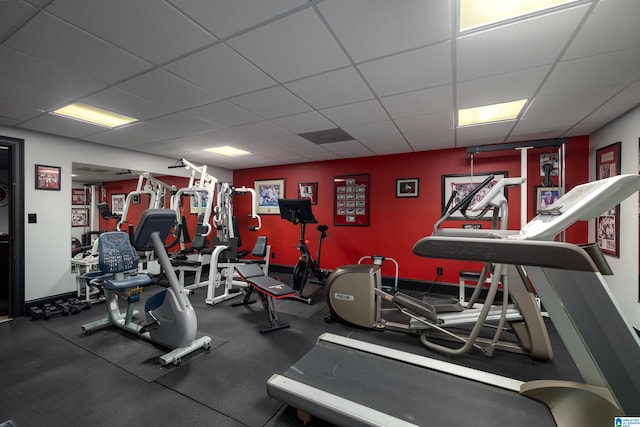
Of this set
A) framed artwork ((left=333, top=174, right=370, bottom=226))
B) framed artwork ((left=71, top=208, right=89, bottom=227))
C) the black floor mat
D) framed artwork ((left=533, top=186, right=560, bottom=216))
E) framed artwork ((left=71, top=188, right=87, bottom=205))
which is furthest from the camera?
framed artwork ((left=71, top=188, right=87, bottom=205))

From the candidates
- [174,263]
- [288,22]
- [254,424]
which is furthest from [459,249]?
[174,263]

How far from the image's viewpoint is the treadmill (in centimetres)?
89

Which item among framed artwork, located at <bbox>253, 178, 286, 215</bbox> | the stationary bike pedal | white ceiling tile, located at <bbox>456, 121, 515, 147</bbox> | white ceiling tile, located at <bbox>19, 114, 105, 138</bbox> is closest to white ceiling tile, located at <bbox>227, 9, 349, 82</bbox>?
white ceiling tile, located at <bbox>456, 121, 515, 147</bbox>

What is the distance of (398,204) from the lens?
4.76m

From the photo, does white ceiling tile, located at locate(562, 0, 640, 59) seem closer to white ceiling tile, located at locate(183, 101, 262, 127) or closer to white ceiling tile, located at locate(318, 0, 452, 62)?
white ceiling tile, located at locate(318, 0, 452, 62)

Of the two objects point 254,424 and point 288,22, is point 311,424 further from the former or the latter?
point 288,22

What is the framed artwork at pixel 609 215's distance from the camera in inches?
115

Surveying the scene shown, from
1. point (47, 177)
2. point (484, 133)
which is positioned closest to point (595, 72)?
A: point (484, 133)

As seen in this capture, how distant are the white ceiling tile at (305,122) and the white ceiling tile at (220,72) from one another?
0.74 m

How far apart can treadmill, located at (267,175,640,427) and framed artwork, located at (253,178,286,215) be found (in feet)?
13.2

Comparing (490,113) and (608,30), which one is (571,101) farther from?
(608,30)

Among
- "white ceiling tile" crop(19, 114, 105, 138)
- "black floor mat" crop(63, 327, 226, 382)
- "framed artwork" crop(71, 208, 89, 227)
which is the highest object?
"white ceiling tile" crop(19, 114, 105, 138)

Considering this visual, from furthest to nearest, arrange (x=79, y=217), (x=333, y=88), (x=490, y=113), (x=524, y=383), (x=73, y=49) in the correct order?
1. (x=79, y=217)
2. (x=490, y=113)
3. (x=333, y=88)
4. (x=73, y=49)
5. (x=524, y=383)

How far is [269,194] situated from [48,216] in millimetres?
3622
